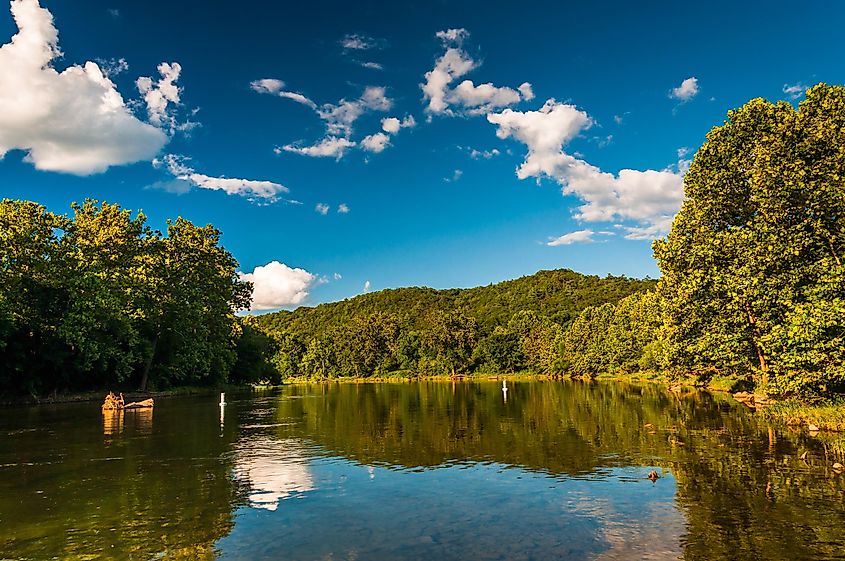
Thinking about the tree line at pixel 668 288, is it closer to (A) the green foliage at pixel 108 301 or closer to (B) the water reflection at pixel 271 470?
(A) the green foliage at pixel 108 301

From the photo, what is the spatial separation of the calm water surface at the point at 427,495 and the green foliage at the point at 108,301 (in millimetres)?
30611

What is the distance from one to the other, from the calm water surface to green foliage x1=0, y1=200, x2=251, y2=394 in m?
30.6

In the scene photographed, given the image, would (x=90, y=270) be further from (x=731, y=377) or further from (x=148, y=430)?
(x=731, y=377)

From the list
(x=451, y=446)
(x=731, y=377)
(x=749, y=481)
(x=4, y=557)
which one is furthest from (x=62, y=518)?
(x=731, y=377)

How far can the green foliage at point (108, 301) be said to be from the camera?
6344 centimetres

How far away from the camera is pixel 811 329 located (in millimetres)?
29719

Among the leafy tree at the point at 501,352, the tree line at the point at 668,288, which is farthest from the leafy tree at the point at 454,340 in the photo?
the tree line at the point at 668,288

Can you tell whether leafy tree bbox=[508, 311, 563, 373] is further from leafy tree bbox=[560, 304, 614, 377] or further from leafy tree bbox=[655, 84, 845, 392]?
leafy tree bbox=[655, 84, 845, 392]

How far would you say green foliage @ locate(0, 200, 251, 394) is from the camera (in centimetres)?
6344

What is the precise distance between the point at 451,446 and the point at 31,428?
30.6 meters

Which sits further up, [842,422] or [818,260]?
[818,260]

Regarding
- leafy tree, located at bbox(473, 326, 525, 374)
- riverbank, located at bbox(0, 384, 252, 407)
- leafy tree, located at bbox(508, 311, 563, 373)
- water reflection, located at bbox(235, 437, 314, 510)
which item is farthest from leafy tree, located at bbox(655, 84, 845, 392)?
leafy tree, located at bbox(473, 326, 525, 374)

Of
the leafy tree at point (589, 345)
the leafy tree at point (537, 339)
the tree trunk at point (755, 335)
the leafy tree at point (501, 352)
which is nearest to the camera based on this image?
the tree trunk at point (755, 335)

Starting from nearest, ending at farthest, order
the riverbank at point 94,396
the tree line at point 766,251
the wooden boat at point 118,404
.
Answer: the tree line at point 766,251
the wooden boat at point 118,404
the riverbank at point 94,396
